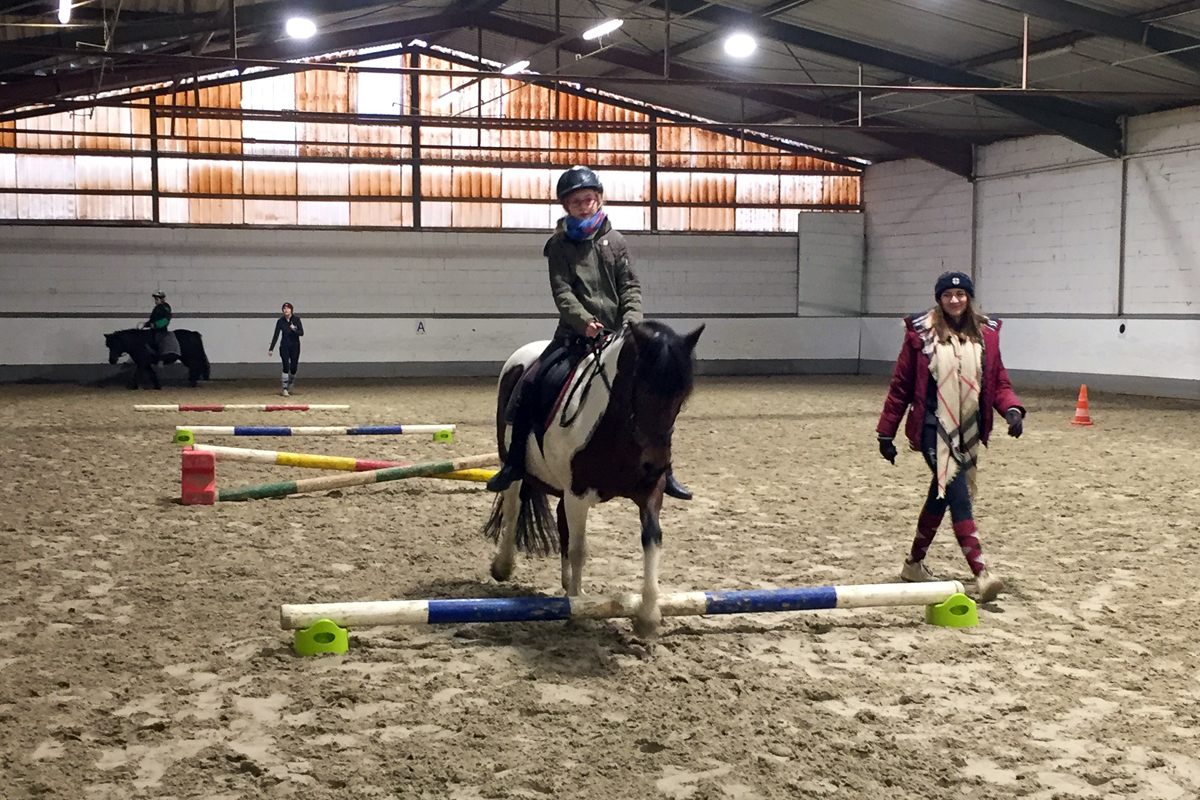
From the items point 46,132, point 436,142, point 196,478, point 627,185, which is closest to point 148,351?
point 46,132

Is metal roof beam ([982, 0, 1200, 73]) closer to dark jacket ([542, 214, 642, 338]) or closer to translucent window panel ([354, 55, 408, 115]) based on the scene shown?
dark jacket ([542, 214, 642, 338])

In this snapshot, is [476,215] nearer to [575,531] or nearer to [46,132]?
[46,132]

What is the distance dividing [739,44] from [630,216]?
707 cm

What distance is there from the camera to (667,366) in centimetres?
413

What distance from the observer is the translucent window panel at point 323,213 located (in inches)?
931

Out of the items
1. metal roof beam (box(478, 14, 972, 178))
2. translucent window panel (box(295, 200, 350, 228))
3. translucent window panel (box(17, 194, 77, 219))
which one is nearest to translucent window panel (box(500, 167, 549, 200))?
metal roof beam (box(478, 14, 972, 178))

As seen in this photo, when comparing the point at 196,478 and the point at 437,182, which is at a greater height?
the point at 437,182

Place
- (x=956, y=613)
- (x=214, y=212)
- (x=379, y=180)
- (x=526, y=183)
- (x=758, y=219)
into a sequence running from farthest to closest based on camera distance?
1. (x=758, y=219)
2. (x=526, y=183)
3. (x=379, y=180)
4. (x=214, y=212)
5. (x=956, y=613)

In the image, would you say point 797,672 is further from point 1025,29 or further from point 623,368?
point 1025,29

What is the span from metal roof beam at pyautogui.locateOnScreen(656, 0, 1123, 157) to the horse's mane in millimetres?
14275

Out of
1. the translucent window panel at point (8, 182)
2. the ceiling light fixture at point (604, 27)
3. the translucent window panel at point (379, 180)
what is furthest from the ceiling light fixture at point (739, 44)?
the translucent window panel at point (8, 182)

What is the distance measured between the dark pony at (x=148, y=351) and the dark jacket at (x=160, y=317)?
6.8 inches

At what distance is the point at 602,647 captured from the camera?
14.9ft

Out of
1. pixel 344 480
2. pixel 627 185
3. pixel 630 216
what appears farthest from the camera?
pixel 630 216
